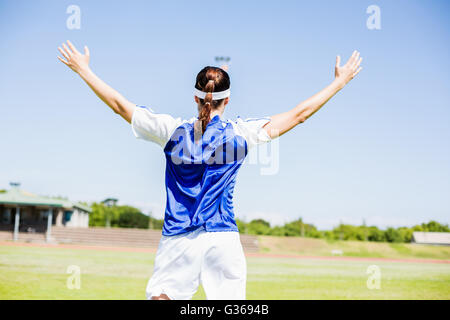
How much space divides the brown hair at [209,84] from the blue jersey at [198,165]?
0.17 feet

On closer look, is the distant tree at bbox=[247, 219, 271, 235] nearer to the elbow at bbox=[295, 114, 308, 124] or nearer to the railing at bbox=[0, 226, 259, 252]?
the railing at bbox=[0, 226, 259, 252]

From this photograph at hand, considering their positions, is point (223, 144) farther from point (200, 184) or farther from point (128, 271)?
point (128, 271)

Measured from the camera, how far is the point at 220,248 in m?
2.00

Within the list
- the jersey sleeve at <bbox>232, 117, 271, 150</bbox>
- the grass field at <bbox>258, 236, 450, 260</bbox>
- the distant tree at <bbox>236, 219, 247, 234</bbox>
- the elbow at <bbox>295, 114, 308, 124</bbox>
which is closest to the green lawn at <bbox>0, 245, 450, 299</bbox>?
the jersey sleeve at <bbox>232, 117, 271, 150</bbox>

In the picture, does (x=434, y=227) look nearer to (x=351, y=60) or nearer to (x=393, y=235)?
(x=393, y=235)

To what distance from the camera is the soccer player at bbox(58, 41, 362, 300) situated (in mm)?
2016

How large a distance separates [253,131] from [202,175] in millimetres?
344

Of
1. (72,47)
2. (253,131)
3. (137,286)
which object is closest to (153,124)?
(253,131)

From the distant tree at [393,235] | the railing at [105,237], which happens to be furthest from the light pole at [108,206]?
the distant tree at [393,235]

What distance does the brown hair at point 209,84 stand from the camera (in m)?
2.09

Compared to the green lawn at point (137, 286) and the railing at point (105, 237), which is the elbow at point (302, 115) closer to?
the green lawn at point (137, 286)
